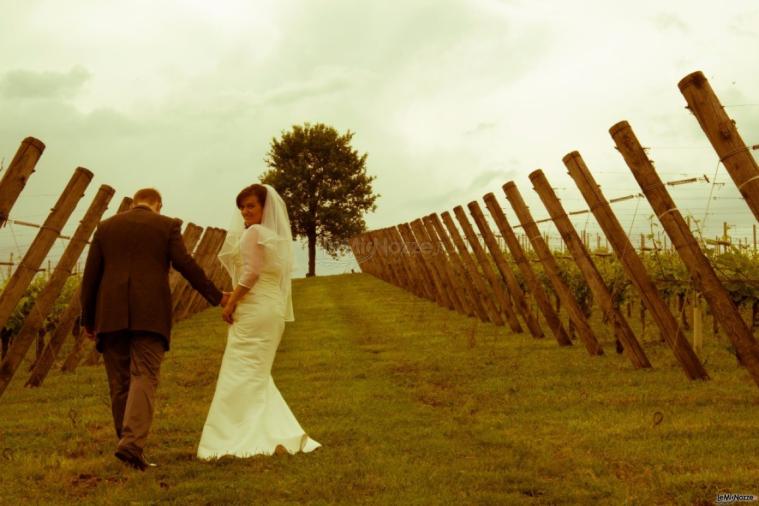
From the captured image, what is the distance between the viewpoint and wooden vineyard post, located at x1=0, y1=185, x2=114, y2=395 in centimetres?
890

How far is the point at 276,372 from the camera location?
10.6m

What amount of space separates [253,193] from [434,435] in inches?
86.5

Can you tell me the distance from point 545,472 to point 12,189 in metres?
5.03

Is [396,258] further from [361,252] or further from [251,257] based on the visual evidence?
[251,257]

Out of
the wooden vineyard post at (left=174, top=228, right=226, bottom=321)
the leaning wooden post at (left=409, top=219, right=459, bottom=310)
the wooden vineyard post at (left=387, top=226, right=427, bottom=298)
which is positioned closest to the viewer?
the wooden vineyard post at (left=174, top=228, right=226, bottom=321)

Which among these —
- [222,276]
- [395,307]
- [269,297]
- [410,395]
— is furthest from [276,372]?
[222,276]

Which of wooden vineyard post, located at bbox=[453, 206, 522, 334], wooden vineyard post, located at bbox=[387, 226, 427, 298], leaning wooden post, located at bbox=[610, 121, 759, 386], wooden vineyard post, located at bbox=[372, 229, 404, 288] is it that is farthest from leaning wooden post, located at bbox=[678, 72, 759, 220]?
wooden vineyard post, located at bbox=[372, 229, 404, 288]

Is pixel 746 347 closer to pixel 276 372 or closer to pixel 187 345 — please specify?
pixel 276 372

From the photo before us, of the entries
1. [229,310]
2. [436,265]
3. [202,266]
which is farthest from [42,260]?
[436,265]

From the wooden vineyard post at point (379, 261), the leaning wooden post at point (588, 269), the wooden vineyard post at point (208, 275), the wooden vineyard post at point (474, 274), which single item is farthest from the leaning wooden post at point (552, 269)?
the wooden vineyard post at point (379, 261)

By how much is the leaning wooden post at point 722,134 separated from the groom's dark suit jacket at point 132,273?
3.72 metres

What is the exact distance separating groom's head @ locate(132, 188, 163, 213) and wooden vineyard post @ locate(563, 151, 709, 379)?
16.4ft

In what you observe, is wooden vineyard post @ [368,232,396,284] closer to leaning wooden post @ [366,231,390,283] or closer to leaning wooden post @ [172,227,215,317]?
leaning wooden post @ [366,231,390,283]

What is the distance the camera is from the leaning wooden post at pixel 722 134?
612cm
